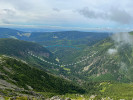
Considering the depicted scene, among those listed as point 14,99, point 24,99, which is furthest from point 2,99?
point 24,99

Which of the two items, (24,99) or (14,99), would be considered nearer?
(14,99)

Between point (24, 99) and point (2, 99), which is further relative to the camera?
point (24, 99)

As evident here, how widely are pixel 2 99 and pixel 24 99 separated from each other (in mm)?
16648

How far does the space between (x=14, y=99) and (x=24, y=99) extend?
8.80 m

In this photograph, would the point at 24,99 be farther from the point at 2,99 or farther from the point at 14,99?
the point at 2,99

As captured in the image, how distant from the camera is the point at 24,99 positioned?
10400 centimetres

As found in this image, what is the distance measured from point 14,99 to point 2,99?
819 cm

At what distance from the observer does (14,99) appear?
97.5 meters

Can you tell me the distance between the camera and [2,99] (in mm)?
93750
